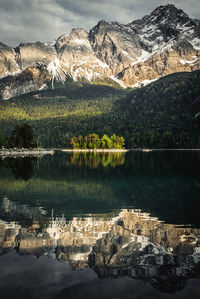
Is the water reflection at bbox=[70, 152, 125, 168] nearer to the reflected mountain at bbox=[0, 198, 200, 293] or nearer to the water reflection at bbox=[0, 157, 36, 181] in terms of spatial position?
the water reflection at bbox=[0, 157, 36, 181]

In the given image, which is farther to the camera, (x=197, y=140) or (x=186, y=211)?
(x=197, y=140)

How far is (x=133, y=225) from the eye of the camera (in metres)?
18.2

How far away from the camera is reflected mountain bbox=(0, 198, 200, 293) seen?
11.8m

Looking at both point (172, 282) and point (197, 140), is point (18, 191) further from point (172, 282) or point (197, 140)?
point (197, 140)

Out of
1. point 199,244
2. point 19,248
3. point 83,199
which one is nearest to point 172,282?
point 199,244

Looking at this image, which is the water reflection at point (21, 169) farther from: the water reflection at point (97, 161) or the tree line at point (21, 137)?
the tree line at point (21, 137)

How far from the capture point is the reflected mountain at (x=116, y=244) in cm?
1176

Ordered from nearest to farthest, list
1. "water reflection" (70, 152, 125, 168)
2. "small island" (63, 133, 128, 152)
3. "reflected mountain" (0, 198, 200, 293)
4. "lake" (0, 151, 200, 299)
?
"lake" (0, 151, 200, 299)
"reflected mountain" (0, 198, 200, 293)
"water reflection" (70, 152, 125, 168)
"small island" (63, 133, 128, 152)

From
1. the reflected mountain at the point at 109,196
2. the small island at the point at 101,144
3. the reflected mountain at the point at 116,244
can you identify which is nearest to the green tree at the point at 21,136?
the small island at the point at 101,144

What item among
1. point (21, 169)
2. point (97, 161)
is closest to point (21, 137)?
point (97, 161)

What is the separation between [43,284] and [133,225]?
848cm

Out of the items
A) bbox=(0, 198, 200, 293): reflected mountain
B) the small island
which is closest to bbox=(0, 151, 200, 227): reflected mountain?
bbox=(0, 198, 200, 293): reflected mountain

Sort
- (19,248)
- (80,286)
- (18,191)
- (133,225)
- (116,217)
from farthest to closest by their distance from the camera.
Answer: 1. (18,191)
2. (116,217)
3. (133,225)
4. (19,248)
5. (80,286)

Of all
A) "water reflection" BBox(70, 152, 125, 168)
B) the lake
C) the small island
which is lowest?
the lake
